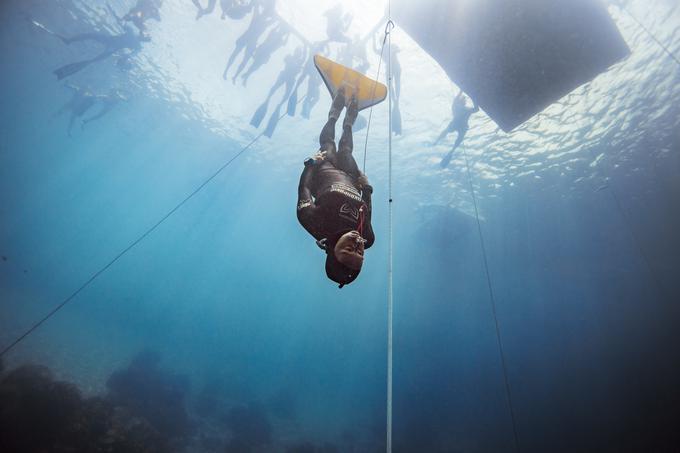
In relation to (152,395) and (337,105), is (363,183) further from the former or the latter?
(152,395)

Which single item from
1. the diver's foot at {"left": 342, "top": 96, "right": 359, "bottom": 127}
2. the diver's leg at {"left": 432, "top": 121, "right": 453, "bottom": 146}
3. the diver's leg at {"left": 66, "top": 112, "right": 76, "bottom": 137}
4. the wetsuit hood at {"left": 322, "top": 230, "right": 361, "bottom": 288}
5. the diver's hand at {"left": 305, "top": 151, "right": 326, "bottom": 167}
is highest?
the diver's leg at {"left": 66, "top": 112, "right": 76, "bottom": 137}

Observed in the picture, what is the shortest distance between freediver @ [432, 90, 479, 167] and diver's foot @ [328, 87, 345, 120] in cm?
856

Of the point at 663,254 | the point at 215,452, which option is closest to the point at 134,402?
the point at 215,452

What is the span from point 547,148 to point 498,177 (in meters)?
3.68

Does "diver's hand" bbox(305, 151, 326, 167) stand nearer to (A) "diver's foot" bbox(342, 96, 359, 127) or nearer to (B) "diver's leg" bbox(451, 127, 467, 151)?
(A) "diver's foot" bbox(342, 96, 359, 127)

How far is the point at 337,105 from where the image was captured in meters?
5.13

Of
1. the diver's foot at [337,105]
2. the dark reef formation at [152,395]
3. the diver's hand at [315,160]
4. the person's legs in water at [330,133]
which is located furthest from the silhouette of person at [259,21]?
the dark reef formation at [152,395]

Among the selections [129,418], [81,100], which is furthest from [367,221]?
[81,100]

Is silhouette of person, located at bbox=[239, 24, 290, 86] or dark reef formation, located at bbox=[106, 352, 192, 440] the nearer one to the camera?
silhouette of person, located at bbox=[239, 24, 290, 86]

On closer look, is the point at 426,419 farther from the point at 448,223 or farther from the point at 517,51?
the point at 517,51

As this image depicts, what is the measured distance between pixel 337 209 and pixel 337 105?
2.63m

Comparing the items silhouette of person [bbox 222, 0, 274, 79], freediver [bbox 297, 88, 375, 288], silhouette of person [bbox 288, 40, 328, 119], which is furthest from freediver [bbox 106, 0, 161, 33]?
freediver [bbox 297, 88, 375, 288]

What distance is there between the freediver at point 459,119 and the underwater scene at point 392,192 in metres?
0.16

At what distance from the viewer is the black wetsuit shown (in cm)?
348
